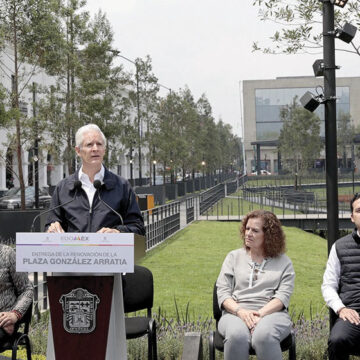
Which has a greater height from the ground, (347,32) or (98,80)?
(98,80)

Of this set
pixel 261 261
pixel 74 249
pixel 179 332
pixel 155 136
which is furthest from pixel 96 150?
pixel 155 136

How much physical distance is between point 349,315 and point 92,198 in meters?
2.00

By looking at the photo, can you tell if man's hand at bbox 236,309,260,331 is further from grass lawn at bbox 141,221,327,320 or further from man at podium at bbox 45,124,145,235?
grass lawn at bbox 141,221,327,320

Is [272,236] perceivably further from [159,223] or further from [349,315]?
[159,223]

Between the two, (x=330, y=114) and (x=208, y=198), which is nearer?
(x=330, y=114)

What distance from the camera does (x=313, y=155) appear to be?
149 feet

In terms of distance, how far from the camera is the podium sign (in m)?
3.41

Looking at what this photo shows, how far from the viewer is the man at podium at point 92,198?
4152 mm

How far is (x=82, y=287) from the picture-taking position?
12.0 feet

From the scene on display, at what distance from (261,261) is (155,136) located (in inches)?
1453

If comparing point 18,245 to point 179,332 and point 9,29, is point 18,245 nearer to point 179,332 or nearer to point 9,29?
point 179,332

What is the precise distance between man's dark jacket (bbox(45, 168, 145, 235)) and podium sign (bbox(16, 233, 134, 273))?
67cm

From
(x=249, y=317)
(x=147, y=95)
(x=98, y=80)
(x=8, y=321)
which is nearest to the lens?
(x=8, y=321)

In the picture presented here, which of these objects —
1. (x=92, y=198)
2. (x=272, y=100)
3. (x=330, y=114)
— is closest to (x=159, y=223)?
(x=330, y=114)
